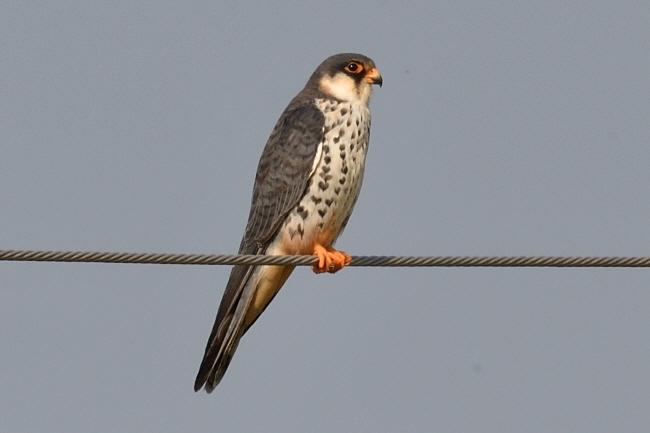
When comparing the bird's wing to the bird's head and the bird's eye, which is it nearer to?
the bird's head

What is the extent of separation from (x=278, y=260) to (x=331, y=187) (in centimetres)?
149

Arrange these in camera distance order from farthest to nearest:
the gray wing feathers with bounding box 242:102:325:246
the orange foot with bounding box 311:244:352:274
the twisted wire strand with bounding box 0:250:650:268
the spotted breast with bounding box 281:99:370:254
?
the gray wing feathers with bounding box 242:102:325:246, the spotted breast with bounding box 281:99:370:254, the orange foot with bounding box 311:244:352:274, the twisted wire strand with bounding box 0:250:650:268

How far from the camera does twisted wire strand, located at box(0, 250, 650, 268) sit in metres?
5.26

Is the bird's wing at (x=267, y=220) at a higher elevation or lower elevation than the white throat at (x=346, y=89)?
lower

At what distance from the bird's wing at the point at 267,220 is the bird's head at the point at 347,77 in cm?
27

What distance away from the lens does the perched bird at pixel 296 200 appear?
7332mm

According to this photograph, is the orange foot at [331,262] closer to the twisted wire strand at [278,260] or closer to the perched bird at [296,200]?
the perched bird at [296,200]

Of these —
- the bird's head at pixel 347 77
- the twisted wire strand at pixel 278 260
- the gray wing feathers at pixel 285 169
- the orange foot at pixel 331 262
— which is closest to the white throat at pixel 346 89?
the bird's head at pixel 347 77

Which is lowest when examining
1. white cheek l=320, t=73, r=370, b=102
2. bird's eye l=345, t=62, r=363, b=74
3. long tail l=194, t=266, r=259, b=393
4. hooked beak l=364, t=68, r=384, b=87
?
long tail l=194, t=266, r=259, b=393

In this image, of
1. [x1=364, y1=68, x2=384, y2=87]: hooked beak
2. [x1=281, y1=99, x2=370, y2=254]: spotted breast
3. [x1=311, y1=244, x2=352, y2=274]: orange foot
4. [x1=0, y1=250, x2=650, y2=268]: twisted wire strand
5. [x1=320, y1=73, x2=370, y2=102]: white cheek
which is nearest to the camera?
[x1=0, y1=250, x2=650, y2=268]: twisted wire strand

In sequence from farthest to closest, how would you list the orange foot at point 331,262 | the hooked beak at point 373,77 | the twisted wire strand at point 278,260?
the hooked beak at point 373,77 → the orange foot at point 331,262 → the twisted wire strand at point 278,260

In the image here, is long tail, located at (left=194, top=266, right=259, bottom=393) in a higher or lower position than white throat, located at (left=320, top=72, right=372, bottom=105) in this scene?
lower

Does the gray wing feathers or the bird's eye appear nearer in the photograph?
the gray wing feathers

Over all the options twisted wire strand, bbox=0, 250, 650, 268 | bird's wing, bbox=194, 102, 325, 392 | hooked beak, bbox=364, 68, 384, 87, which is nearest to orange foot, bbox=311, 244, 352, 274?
bird's wing, bbox=194, 102, 325, 392
